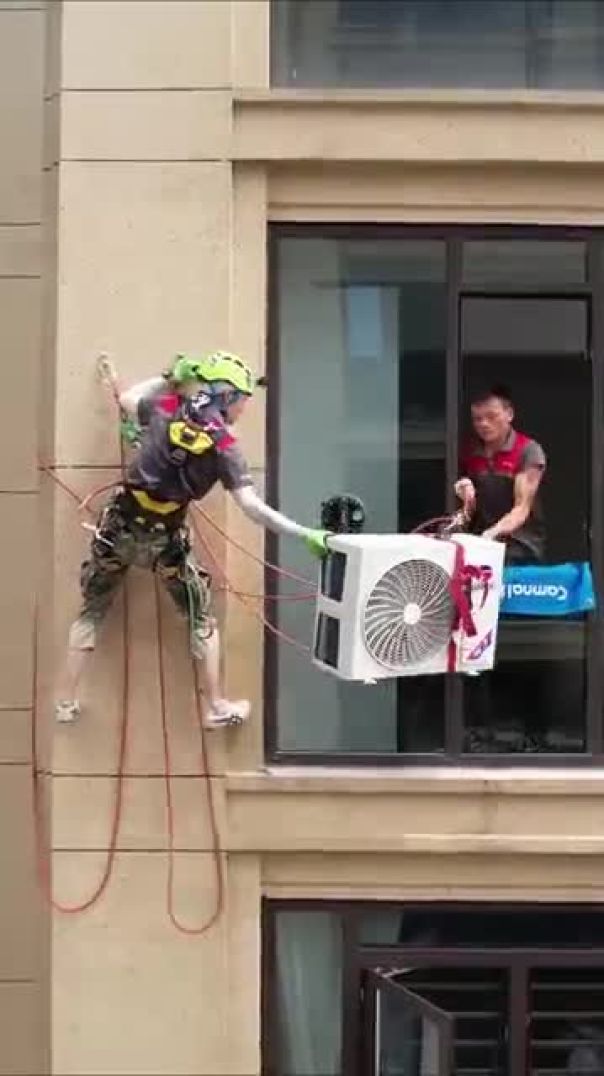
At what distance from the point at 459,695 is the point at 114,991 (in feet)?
6.51

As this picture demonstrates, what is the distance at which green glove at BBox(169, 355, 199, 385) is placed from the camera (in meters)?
6.63

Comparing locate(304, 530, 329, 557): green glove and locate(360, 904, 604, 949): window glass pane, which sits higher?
locate(304, 530, 329, 557): green glove

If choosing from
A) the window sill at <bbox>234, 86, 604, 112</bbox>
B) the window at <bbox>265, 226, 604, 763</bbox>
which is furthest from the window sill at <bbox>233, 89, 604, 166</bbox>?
the window at <bbox>265, 226, 604, 763</bbox>

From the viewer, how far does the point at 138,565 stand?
6996mm

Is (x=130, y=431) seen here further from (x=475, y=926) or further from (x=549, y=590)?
(x=475, y=926)

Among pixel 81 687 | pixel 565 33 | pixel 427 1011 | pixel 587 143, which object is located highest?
pixel 565 33

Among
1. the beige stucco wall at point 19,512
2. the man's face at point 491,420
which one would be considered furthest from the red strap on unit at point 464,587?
the beige stucco wall at point 19,512

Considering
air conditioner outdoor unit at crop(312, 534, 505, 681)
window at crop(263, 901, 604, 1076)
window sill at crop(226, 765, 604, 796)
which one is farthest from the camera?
window at crop(263, 901, 604, 1076)

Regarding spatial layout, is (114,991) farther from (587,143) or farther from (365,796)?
(587,143)

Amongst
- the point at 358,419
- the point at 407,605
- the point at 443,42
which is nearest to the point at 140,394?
the point at 358,419

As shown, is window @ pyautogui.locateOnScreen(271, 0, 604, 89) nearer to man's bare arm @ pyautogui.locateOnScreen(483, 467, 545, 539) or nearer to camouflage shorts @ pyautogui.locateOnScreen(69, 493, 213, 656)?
man's bare arm @ pyautogui.locateOnScreen(483, 467, 545, 539)

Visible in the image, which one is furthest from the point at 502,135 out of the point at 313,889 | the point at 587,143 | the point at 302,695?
the point at 313,889

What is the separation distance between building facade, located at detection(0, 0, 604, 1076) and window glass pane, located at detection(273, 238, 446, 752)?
0.01m

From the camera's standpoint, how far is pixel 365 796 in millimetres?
7016
